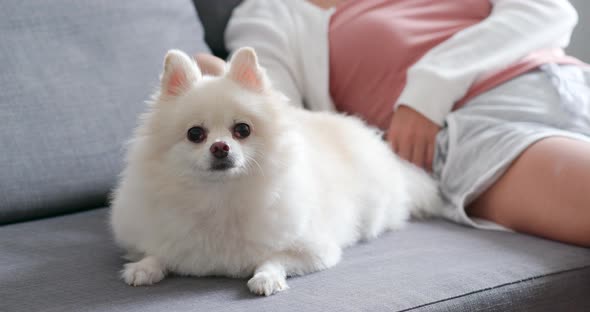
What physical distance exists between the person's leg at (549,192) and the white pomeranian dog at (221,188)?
1.49ft

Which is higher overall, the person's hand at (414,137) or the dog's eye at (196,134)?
the dog's eye at (196,134)

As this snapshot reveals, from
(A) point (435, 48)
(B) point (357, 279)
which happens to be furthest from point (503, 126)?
(B) point (357, 279)

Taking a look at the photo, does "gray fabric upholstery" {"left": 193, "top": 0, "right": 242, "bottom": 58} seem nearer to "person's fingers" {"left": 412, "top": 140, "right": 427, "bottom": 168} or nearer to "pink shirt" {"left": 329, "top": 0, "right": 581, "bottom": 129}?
"pink shirt" {"left": 329, "top": 0, "right": 581, "bottom": 129}

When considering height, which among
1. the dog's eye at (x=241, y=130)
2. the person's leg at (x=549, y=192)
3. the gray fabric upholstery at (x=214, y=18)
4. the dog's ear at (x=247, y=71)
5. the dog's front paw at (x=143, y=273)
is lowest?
the person's leg at (x=549, y=192)

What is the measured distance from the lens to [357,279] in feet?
3.67

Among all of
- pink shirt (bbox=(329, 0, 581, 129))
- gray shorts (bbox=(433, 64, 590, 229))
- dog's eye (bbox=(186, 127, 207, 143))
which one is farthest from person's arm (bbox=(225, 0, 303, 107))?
dog's eye (bbox=(186, 127, 207, 143))

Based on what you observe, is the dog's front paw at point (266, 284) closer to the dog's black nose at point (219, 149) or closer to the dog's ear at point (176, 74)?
the dog's black nose at point (219, 149)

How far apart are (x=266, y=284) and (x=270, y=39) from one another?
3.32 feet

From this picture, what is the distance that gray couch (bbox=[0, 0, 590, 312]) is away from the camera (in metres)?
1.05

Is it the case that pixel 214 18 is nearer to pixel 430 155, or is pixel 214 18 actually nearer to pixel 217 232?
pixel 430 155

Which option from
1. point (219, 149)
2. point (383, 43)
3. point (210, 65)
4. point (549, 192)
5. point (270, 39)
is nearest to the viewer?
point (219, 149)

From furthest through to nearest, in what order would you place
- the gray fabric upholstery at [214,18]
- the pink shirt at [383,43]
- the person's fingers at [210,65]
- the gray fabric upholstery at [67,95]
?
1. the gray fabric upholstery at [214,18]
2. the pink shirt at [383,43]
3. the person's fingers at [210,65]
4. the gray fabric upholstery at [67,95]

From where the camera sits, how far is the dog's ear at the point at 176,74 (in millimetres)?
1126

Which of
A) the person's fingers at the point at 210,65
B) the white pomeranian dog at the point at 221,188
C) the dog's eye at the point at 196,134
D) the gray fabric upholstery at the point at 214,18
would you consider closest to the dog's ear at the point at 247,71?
the white pomeranian dog at the point at 221,188
